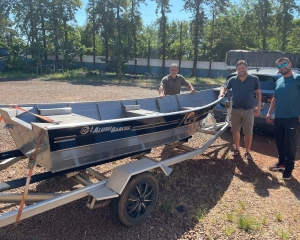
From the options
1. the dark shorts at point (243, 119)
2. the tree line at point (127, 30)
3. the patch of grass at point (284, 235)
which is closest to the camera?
the patch of grass at point (284, 235)

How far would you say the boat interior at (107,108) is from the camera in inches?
149

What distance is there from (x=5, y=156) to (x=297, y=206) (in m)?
3.67

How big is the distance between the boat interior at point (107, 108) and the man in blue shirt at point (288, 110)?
186cm

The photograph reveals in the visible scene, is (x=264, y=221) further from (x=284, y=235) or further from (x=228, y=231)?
(x=228, y=231)

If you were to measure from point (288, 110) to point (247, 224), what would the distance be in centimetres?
204

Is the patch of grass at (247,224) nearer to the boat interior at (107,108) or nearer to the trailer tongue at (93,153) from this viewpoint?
the trailer tongue at (93,153)

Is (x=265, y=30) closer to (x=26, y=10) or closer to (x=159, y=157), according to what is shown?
(x=26, y=10)

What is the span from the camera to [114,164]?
16.1ft

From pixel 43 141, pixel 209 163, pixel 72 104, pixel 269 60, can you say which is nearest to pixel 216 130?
pixel 209 163

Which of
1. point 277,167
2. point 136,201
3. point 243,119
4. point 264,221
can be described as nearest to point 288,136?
point 277,167

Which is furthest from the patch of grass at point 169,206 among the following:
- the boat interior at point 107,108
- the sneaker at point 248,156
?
the sneaker at point 248,156

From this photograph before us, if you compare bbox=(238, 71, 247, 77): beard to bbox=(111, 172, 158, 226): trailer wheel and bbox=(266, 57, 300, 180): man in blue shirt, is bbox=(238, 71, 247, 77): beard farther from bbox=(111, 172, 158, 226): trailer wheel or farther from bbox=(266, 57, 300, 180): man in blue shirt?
bbox=(111, 172, 158, 226): trailer wheel

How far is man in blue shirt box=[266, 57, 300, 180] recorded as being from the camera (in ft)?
14.3

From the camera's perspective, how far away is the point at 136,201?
A: 3.29 m
